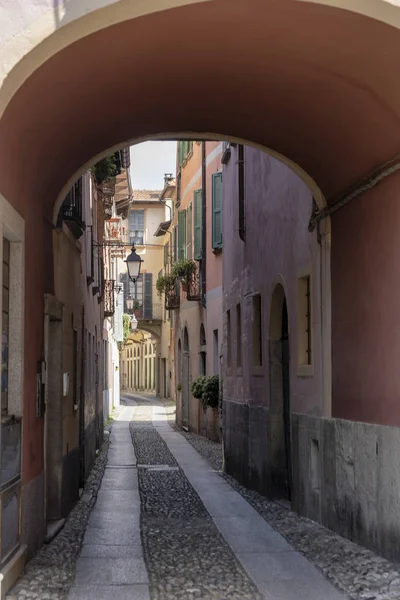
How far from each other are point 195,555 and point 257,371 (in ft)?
19.4

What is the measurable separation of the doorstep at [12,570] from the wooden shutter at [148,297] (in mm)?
48049

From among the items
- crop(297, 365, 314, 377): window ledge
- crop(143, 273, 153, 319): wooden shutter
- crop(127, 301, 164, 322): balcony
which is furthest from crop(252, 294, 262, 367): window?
crop(143, 273, 153, 319): wooden shutter

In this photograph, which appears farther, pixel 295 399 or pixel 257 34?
pixel 295 399

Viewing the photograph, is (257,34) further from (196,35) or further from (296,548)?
(296,548)

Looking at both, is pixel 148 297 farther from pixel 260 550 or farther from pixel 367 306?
pixel 367 306

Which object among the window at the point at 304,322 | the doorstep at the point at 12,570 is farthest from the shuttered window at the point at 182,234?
the doorstep at the point at 12,570

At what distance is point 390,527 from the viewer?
24.7 feet

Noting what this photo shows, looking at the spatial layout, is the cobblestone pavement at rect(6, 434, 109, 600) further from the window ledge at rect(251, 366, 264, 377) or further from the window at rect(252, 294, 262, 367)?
the window at rect(252, 294, 262, 367)

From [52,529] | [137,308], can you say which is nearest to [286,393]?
[52,529]

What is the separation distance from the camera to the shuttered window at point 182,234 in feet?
96.5

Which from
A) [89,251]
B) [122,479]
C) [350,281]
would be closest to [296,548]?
[350,281]

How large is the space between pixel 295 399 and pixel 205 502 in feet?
6.84

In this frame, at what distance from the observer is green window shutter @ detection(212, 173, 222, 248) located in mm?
22016

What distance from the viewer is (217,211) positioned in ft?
72.6
